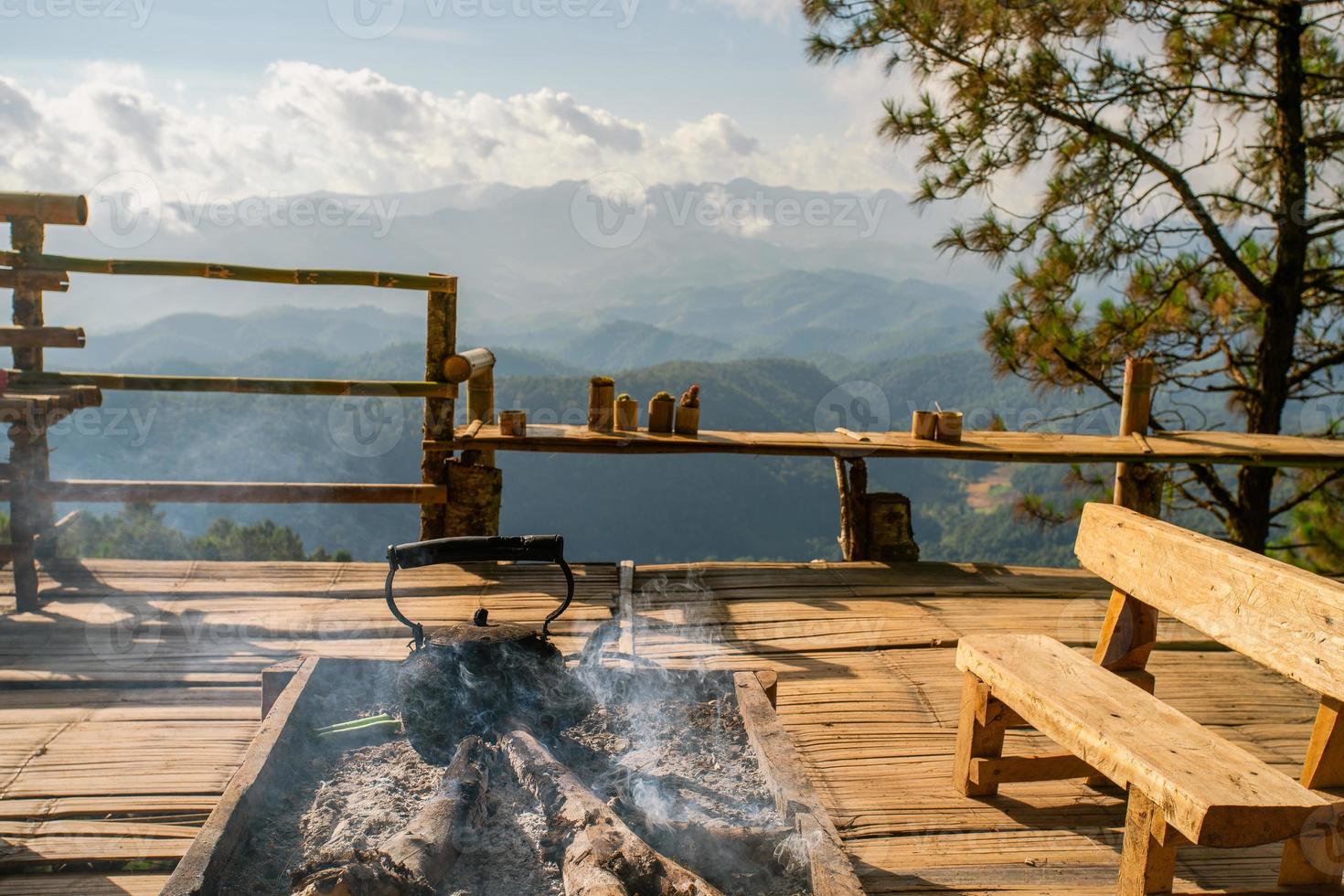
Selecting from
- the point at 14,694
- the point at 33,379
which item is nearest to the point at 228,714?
the point at 14,694

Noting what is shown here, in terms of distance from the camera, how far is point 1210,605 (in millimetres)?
2287

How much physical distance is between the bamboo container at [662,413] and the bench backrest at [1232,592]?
2.40 metres

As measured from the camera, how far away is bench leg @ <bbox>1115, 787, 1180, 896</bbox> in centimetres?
192

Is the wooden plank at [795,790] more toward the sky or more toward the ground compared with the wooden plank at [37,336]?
more toward the ground

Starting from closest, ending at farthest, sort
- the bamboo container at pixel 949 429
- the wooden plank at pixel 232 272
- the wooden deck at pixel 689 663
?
1. the wooden deck at pixel 689 663
2. the wooden plank at pixel 232 272
3. the bamboo container at pixel 949 429

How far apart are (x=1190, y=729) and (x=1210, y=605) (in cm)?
34

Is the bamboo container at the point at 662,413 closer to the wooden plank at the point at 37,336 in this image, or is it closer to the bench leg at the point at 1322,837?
the wooden plank at the point at 37,336

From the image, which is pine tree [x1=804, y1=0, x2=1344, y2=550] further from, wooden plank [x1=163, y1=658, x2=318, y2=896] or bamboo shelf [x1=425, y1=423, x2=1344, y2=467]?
wooden plank [x1=163, y1=658, x2=318, y2=896]

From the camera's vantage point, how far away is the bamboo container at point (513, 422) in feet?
15.1

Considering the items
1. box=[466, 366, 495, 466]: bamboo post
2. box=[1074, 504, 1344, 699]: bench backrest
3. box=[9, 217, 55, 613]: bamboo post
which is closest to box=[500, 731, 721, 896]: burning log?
box=[1074, 504, 1344, 699]: bench backrest

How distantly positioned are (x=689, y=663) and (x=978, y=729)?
3.77 ft

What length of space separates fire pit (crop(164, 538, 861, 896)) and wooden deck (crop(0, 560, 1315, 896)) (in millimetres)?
436

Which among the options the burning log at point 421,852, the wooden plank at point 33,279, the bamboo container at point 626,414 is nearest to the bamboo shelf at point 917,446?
the bamboo container at point 626,414

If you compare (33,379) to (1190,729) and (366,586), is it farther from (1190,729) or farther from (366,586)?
(1190,729)
